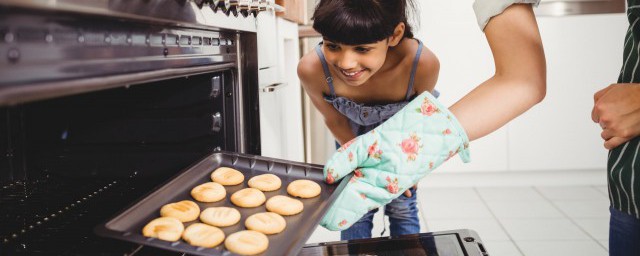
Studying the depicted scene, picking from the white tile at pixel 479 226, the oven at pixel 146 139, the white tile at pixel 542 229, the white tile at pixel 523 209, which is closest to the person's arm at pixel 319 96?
the oven at pixel 146 139

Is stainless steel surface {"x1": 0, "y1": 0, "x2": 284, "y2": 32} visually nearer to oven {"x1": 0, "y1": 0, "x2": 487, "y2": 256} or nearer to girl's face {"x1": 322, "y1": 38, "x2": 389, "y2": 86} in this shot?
oven {"x1": 0, "y1": 0, "x2": 487, "y2": 256}

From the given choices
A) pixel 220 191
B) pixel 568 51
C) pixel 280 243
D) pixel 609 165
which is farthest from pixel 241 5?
pixel 568 51

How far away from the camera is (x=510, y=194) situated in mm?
2924

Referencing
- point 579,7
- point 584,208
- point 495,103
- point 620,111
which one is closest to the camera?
point 620,111

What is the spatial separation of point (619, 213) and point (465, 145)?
0.27m

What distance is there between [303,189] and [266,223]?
0.13 m

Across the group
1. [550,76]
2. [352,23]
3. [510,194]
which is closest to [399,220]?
[352,23]

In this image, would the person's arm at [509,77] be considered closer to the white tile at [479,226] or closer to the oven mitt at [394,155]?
the oven mitt at [394,155]

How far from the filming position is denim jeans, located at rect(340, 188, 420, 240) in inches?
64.0

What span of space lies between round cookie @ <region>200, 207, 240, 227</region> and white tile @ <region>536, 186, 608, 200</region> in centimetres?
243

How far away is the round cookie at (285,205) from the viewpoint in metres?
0.84

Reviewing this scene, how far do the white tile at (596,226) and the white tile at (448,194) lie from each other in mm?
543

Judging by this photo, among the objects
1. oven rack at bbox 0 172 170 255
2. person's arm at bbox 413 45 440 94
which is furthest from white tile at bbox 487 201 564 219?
oven rack at bbox 0 172 170 255

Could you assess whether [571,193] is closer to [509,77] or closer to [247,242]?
[509,77]
